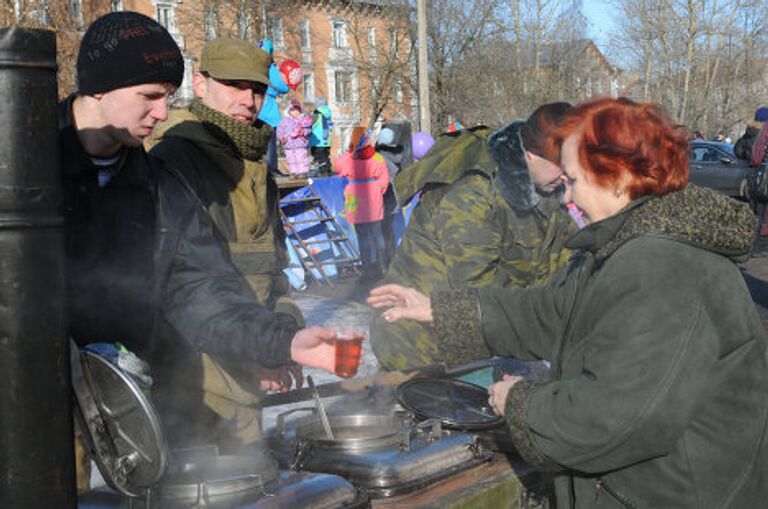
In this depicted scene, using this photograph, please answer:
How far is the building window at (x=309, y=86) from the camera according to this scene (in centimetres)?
4275

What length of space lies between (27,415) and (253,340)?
980mm

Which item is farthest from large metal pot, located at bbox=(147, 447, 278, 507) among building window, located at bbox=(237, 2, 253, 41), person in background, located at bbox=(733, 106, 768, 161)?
building window, located at bbox=(237, 2, 253, 41)

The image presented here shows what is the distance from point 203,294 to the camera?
2469mm

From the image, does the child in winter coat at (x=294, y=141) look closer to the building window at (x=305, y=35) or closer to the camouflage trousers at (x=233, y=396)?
the camouflage trousers at (x=233, y=396)

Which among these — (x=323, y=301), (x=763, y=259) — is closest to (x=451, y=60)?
(x=763, y=259)

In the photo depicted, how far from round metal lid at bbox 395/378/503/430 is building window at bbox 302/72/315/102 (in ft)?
133

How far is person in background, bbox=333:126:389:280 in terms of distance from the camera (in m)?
10.4

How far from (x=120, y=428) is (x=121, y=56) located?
98cm

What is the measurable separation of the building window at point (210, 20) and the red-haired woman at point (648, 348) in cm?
2930

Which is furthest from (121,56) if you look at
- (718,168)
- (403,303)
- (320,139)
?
Result: (718,168)

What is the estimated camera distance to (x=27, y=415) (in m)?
1.35

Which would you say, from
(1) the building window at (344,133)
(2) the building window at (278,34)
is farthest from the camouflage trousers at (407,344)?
(1) the building window at (344,133)

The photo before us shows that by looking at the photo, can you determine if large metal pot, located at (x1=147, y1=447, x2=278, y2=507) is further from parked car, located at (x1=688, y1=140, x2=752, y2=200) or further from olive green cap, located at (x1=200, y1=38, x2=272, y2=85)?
parked car, located at (x1=688, y1=140, x2=752, y2=200)

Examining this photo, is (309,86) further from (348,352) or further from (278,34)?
(348,352)
